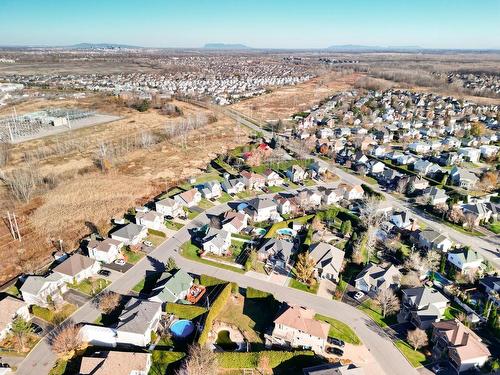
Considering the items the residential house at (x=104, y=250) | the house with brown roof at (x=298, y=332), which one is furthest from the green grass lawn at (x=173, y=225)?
the house with brown roof at (x=298, y=332)

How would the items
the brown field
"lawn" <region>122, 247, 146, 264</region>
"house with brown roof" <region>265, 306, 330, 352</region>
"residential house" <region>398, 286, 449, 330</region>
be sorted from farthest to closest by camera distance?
the brown field, "lawn" <region>122, 247, 146, 264</region>, "residential house" <region>398, 286, 449, 330</region>, "house with brown roof" <region>265, 306, 330, 352</region>

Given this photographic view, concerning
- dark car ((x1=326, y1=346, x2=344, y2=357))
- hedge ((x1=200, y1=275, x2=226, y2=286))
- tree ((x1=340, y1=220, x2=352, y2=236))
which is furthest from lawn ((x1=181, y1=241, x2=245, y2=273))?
tree ((x1=340, y1=220, x2=352, y2=236))

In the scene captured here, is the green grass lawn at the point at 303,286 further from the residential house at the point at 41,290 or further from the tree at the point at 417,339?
the residential house at the point at 41,290

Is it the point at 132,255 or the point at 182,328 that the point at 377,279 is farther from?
the point at 132,255

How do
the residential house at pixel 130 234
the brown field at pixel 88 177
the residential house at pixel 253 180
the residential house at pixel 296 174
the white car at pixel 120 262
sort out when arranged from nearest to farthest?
the white car at pixel 120 262 < the residential house at pixel 130 234 < the brown field at pixel 88 177 < the residential house at pixel 253 180 < the residential house at pixel 296 174

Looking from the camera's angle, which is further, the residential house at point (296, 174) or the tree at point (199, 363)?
the residential house at point (296, 174)

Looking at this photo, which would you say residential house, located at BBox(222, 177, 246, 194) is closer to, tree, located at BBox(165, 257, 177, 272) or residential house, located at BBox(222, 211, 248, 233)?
residential house, located at BBox(222, 211, 248, 233)
